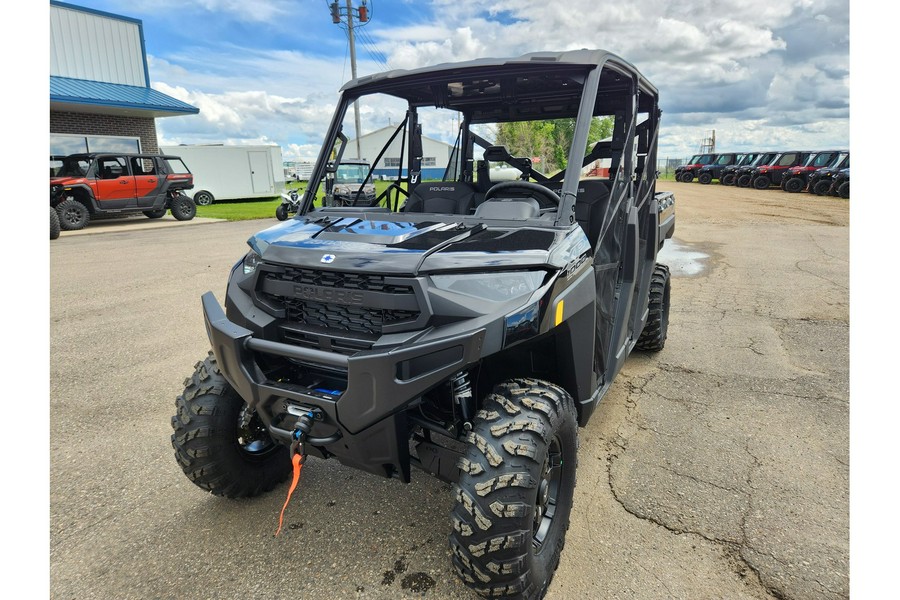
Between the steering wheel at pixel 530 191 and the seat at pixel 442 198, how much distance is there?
0.30 m

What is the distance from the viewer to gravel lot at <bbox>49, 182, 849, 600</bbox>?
7.78 ft

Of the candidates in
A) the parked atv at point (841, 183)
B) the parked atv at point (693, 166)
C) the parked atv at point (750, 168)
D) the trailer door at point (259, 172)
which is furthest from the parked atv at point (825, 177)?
the trailer door at point (259, 172)

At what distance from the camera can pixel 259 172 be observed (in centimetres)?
2602

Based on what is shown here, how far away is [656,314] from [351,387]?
11.1 ft

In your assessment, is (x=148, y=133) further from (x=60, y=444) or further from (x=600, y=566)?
(x=600, y=566)

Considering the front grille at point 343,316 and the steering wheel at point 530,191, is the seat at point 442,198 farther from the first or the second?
the front grille at point 343,316

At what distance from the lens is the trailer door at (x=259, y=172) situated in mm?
25609

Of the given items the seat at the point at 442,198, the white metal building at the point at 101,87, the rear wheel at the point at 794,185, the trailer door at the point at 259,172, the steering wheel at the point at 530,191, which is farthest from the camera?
the trailer door at the point at 259,172

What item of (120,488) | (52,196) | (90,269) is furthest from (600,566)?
(52,196)

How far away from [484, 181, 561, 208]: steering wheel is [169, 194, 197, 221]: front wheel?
54.4ft

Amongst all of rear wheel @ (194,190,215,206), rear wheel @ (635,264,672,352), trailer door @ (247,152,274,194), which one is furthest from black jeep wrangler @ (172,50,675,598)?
trailer door @ (247,152,274,194)

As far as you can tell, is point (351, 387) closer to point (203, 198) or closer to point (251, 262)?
point (251, 262)

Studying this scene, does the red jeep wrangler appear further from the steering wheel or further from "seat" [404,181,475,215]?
the steering wheel

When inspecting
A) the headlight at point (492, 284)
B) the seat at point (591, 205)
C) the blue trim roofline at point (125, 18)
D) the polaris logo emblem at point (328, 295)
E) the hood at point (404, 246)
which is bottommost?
the polaris logo emblem at point (328, 295)
